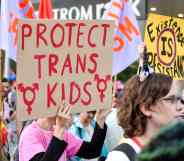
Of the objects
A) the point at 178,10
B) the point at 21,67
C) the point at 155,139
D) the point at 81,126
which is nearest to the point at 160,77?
the point at 21,67

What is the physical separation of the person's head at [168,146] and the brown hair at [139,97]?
1.29 metres

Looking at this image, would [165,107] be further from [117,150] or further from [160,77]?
[117,150]

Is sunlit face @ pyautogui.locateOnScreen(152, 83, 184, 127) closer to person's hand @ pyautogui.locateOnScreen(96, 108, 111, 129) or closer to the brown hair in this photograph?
the brown hair

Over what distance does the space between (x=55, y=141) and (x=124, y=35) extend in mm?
Answer: 2975

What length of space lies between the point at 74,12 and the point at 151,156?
48.8 feet

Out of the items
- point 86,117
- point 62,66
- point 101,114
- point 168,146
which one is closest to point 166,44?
point 86,117

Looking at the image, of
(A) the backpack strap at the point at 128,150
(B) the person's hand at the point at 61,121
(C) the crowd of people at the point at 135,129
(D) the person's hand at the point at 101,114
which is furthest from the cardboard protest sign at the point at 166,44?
(A) the backpack strap at the point at 128,150

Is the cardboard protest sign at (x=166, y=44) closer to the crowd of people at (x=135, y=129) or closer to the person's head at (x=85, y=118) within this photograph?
the person's head at (x=85, y=118)

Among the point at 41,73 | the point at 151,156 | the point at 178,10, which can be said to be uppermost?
the point at 151,156

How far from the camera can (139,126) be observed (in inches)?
93.9

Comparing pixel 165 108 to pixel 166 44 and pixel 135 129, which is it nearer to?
pixel 135 129

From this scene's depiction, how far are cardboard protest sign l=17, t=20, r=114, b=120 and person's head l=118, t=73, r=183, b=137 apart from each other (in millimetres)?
642

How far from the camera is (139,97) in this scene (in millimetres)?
2418

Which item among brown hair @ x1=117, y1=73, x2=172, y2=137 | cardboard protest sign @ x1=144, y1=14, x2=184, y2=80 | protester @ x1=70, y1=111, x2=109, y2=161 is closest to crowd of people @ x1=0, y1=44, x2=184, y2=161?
brown hair @ x1=117, y1=73, x2=172, y2=137
